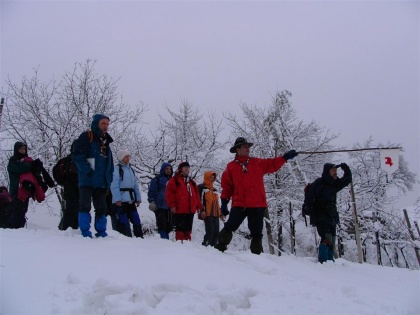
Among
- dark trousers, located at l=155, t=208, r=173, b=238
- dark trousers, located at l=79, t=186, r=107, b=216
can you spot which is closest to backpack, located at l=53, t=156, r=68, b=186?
Result: dark trousers, located at l=79, t=186, r=107, b=216

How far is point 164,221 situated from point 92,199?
2160mm

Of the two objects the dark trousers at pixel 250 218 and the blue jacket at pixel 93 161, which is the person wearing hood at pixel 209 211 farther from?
the blue jacket at pixel 93 161

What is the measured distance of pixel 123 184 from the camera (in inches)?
248

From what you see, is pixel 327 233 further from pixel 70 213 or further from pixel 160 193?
pixel 70 213

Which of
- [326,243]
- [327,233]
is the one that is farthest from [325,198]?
[326,243]

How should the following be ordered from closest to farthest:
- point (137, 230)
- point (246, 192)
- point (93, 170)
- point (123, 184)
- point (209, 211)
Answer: point (93, 170), point (246, 192), point (123, 184), point (137, 230), point (209, 211)

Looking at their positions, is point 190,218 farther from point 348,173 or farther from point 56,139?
point 56,139

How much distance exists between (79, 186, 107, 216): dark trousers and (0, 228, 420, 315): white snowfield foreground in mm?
769

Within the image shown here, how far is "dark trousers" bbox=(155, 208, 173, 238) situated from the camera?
698 cm

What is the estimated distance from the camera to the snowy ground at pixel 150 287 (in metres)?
2.51

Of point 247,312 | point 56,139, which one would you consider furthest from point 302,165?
point 247,312

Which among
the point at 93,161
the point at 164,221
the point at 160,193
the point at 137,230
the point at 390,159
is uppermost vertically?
the point at 390,159

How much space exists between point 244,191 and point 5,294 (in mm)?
3603

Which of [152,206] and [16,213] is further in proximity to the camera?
[152,206]
